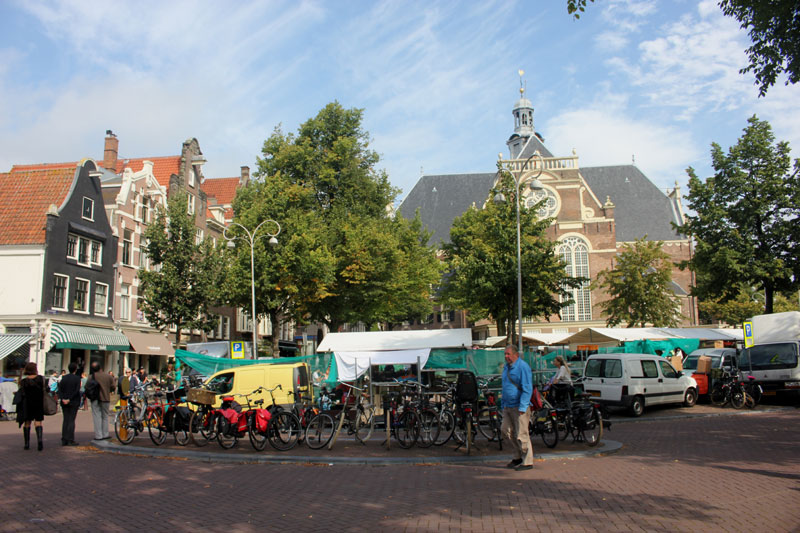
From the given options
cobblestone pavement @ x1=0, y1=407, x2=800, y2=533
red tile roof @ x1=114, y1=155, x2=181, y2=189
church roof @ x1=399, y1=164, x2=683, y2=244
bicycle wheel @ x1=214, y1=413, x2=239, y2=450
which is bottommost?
cobblestone pavement @ x1=0, y1=407, x2=800, y2=533

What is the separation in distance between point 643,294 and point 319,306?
23.4m

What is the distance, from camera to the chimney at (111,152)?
4128 cm

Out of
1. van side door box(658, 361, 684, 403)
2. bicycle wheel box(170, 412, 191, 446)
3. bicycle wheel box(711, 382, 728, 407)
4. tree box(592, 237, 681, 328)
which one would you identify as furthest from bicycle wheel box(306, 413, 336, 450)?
tree box(592, 237, 681, 328)

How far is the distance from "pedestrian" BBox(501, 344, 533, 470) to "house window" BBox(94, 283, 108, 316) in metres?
28.1

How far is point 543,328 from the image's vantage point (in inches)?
2329

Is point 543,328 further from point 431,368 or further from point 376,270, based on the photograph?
point 431,368

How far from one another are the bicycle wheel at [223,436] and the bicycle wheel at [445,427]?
12.9 ft

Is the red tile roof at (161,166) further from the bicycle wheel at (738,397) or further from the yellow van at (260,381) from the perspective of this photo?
the bicycle wheel at (738,397)

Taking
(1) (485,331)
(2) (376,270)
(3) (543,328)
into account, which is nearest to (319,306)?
(2) (376,270)

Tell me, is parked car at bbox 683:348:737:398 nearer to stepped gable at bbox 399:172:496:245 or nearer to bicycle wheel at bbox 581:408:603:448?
bicycle wheel at bbox 581:408:603:448

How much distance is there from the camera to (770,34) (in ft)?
45.2

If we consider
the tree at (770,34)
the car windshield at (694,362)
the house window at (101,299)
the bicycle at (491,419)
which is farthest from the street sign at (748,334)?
the house window at (101,299)

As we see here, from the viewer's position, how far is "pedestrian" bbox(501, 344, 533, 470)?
32.1 feet

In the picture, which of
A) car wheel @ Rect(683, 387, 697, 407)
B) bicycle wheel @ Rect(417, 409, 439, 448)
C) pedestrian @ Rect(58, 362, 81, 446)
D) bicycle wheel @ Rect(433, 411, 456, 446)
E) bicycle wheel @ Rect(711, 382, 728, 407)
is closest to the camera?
bicycle wheel @ Rect(417, 409, 439, 448)
